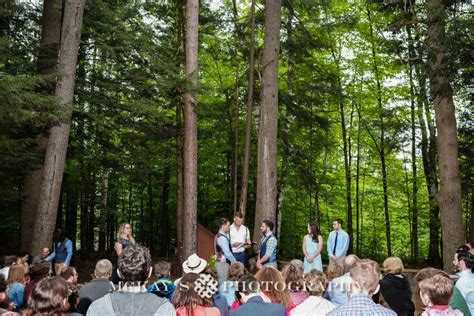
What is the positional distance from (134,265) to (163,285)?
1821 mm

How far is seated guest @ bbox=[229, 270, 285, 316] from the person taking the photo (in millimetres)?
3766

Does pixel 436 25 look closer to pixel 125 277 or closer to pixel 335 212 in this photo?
pixel 125 277

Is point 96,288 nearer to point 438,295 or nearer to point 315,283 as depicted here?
point 315,283

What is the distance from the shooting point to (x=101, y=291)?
4859mm

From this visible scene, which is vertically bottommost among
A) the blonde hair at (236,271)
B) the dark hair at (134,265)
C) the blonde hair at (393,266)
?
the blonde hair at (236,271)

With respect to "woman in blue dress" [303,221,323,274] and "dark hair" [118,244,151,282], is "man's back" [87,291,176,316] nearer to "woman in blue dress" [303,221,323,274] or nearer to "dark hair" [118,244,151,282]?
"dark hair" [118,244,151,282]

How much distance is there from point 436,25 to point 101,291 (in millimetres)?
9874

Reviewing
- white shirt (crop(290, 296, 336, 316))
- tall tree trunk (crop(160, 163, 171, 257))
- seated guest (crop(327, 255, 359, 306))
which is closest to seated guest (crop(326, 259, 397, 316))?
white shirt (crop(290, 296, 336, 316))

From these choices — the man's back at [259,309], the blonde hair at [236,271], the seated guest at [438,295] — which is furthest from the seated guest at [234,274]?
the seated guest at [438,295]

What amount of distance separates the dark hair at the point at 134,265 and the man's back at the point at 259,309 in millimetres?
1141

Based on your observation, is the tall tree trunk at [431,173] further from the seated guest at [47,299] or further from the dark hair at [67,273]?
the seated guest at [47,299]

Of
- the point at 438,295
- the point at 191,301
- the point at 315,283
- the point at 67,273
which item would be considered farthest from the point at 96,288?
the point at 438,295

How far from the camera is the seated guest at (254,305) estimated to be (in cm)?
377

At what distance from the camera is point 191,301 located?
3574 millimetres
